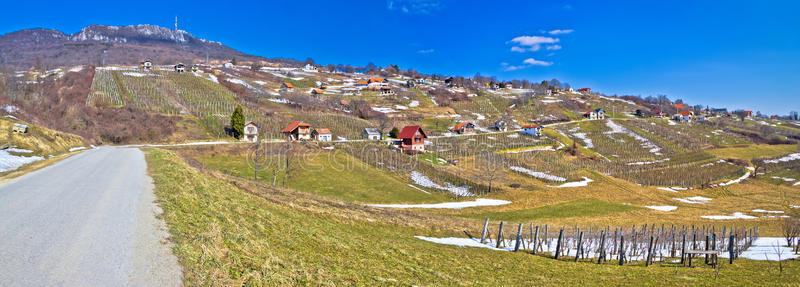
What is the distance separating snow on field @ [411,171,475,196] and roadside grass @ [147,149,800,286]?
3056 centimetres

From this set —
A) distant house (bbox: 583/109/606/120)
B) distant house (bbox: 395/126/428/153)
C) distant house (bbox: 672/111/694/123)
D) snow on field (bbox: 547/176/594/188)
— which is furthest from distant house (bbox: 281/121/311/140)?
distant house (bbox: 672/111/694/123)

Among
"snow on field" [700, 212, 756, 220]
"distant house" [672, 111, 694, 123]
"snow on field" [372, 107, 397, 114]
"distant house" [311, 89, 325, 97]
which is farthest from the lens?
"distant house" [672, 111, 694, 123]

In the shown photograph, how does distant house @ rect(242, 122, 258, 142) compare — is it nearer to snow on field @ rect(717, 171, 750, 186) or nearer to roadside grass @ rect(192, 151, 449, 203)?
roadside grass @ rect(192, 151, 449, 203)

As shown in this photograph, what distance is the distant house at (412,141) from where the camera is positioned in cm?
8225

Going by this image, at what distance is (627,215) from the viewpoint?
37562 millimetres

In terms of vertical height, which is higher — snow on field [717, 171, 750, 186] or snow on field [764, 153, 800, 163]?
snow on field [764, 153, 800, 163]

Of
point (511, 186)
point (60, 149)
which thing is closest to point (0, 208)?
point (60, 149)

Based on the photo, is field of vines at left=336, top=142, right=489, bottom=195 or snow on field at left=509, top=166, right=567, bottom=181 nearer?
field of vines at left=336, top=142, right=489, bottom=195

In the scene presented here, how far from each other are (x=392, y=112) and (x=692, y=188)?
349 ft

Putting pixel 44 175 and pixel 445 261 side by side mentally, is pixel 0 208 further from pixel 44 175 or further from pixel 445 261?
pixel 445 261

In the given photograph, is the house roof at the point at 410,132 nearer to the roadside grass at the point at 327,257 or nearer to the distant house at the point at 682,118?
the roadside grass at the point at 327,257

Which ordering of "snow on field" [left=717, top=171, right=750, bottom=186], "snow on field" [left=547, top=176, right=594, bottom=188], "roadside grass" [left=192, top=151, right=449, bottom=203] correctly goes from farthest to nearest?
"snow on field" [left=717, top=171, right=750, bottom=186] → "snow on field" [left=547, top=176, right=594, bottom=188] → "roadside grass" [left=192, top=151, right=449, bottom=203]

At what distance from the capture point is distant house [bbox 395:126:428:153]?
270 ft

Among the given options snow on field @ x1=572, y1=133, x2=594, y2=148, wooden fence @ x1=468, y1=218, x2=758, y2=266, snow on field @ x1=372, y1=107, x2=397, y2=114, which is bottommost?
wooden fence @ x1=468, y1=218, x2=758, y2=266
